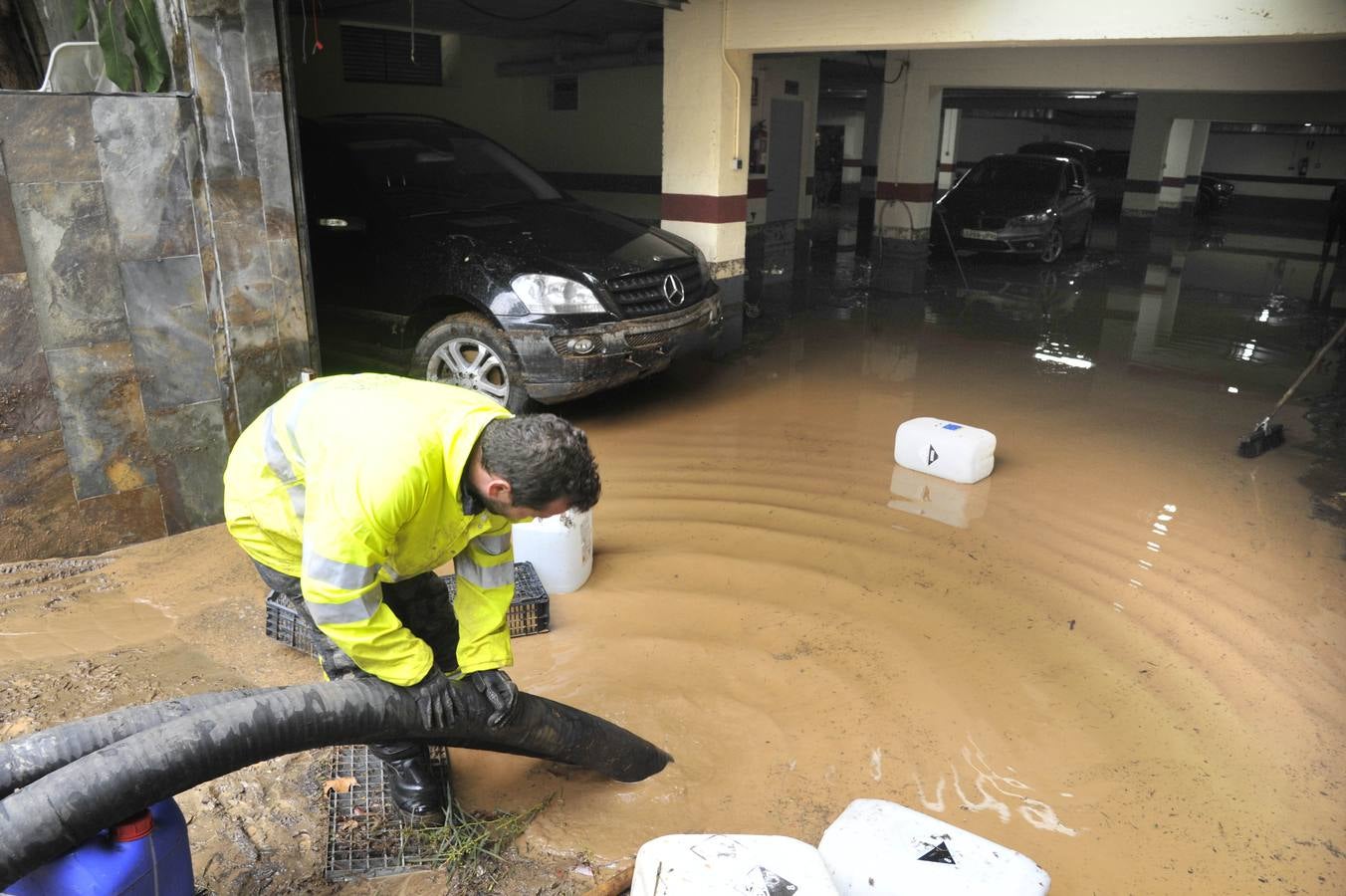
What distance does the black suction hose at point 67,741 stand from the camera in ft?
6.25

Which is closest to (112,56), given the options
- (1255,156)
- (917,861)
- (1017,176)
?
(917,861)

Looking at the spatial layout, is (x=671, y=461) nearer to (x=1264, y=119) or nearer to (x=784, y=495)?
(x=784, y=495)

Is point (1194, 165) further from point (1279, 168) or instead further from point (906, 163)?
point (906, 163)

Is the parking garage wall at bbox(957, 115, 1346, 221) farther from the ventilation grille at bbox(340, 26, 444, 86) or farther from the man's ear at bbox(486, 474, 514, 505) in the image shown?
the man's ear at bbox(486, 474, 514, 505)

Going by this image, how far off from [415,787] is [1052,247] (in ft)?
43.8

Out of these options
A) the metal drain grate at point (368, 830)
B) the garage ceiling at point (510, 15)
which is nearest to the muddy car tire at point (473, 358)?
the metal drain grate at point (368, 830)

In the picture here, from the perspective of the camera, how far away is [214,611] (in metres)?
3.89

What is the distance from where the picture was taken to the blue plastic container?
1.81m

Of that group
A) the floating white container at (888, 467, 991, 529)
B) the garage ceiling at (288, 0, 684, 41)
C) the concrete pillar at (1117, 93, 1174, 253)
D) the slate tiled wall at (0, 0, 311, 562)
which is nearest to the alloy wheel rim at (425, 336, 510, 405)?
the slate tiled wall at (0, 0, 311, 562)

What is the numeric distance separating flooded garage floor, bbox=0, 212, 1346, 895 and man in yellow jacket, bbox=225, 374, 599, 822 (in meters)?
0.80

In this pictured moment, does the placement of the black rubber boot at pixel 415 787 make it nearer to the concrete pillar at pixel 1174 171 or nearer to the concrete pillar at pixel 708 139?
the concrete pillar at pixel 708 139

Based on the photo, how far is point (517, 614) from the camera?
12.1 ft

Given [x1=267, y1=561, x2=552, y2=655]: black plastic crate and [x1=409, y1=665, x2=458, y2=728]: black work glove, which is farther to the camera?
[x1=267, y1=561, x2=552, y2=655]: black plastic crate

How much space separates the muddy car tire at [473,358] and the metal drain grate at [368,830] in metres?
3.07
